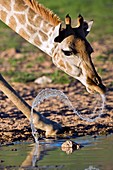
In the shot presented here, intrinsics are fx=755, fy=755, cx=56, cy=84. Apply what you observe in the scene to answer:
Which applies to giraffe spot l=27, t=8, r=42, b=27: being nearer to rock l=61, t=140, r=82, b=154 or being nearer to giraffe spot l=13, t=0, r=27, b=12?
giraffe spot l=13, t=0, r=27, b=12

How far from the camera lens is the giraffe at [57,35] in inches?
343

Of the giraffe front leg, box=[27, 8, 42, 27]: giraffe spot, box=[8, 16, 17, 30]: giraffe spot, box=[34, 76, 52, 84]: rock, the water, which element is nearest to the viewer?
the water

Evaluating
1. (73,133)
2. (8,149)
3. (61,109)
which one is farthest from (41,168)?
(61,109)

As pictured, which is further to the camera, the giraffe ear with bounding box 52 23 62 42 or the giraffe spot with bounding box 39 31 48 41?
the giraffe spot with bounding box 39 31 48 41

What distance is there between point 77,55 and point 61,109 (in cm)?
226

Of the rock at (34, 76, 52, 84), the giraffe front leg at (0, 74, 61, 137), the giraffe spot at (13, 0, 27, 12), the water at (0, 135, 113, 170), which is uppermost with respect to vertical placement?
the rock at (34, 76, 52, 84)

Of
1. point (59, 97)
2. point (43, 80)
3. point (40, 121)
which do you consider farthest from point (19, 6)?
point (43, 80)

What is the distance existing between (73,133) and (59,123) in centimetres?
59

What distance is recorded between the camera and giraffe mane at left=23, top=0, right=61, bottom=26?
29.2 feet

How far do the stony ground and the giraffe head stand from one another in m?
0.90

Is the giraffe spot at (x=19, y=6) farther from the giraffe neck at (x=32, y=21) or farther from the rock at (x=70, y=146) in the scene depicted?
the rock at (x=70, y=146)

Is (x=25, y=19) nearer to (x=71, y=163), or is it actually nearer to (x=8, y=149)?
(x=8, y=149)

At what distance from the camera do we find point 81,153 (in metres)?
8.24

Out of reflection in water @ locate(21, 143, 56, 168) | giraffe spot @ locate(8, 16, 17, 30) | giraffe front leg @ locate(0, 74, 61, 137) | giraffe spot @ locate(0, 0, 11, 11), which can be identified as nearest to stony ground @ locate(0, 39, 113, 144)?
giraffe front leg @ locate(0, 74, 61, 137)
